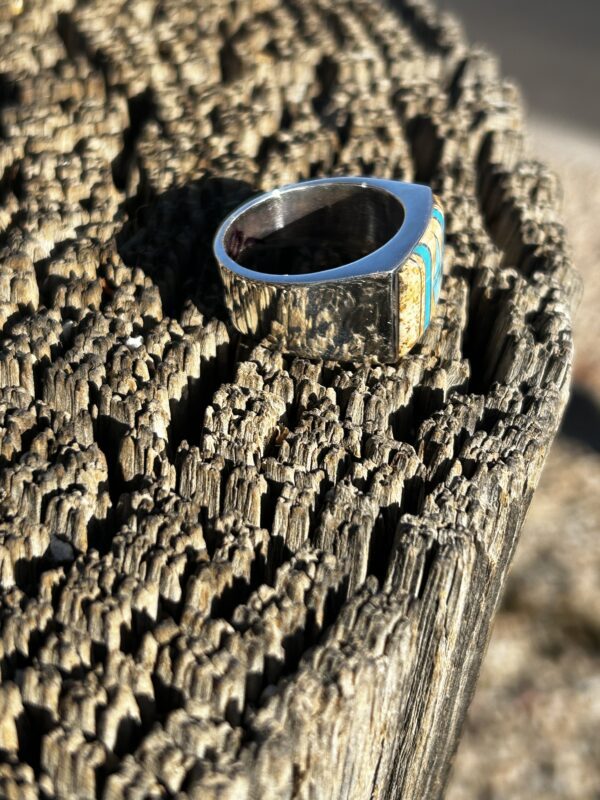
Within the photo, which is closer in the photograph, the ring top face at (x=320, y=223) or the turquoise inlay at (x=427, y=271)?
the turquoise inlay at (x=427, y=271)

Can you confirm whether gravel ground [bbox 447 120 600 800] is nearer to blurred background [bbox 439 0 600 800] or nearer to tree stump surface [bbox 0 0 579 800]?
blurred background [bbox 439 0 600 800]

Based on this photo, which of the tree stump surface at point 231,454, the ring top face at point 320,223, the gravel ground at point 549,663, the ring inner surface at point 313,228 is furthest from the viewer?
the gravel ground at point 549,663

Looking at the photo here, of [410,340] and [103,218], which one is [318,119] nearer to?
[103,218]

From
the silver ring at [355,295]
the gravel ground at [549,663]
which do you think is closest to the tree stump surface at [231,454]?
the silver ring at [355,295]

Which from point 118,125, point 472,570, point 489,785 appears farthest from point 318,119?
point 489,785

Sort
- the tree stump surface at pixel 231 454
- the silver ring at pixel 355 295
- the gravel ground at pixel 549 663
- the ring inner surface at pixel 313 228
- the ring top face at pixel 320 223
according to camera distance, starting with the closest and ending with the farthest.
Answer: the tree stump surface at pixel 231 454
the silver ring at pixel 355 295
the ring top face at pixel 320 223
the ring inner surface at pixel 313 228
the gravel ground at pixel 549 663

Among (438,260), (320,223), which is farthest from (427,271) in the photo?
(320,223)

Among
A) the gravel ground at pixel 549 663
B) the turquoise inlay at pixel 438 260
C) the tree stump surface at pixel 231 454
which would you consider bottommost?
the gravel ground at pixel 549 663

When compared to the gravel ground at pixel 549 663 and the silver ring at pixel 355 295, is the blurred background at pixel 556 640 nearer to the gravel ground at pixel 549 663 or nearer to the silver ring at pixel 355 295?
the gravel ground at pixel 549 663
